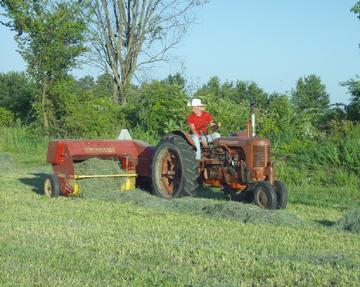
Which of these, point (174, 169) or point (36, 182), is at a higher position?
point (174, 169)

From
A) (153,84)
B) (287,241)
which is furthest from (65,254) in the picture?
(153,84)

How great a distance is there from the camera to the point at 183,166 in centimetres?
1205

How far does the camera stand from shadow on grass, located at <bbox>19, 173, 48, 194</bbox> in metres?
13.9

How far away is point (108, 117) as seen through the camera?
2350cm

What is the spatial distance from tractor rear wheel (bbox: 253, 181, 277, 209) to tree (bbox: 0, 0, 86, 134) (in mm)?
13814

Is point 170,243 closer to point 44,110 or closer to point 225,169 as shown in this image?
point 225,169

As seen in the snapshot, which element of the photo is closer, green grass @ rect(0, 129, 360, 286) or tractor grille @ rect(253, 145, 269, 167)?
green grass @ rect(0, 129, 360, 286)

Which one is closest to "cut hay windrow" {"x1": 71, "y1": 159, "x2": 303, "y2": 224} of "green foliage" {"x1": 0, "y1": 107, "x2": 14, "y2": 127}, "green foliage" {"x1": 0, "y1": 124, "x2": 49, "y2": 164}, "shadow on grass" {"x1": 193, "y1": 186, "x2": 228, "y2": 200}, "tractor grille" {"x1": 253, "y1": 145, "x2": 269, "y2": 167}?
"shadow on grass" {"x1": 193, "y1": 186, "x2": 228, "y2": 200}

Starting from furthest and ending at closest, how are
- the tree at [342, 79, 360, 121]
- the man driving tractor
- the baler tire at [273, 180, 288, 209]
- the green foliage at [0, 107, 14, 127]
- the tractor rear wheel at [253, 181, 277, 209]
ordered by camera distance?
the green foliage at [0, 107, 14, 127] < the tree at [342, 79, 360, 121] < the man driving tractor < the baler tire at [273, 180, 288, 209] < the tractor rear wheel at [253, 181, 277, 209]

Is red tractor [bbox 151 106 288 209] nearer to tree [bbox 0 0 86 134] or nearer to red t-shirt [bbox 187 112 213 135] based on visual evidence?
red t-shirt [bbox 187 112 213 135]

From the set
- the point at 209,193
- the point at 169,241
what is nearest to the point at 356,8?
the point at 209,193

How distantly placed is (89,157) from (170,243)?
5691mm

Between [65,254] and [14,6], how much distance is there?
19.0 metres

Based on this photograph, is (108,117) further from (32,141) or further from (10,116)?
(10,116)
